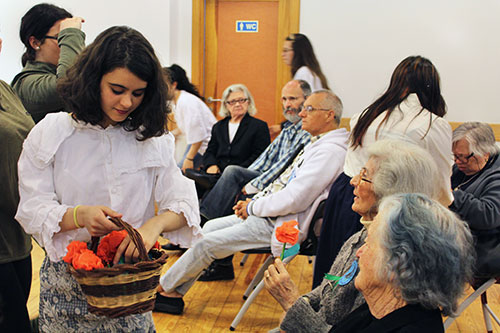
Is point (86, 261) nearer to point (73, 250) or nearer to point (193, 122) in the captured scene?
point (73, 250)

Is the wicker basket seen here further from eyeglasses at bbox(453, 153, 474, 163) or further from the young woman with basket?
eyeglasses at bbox(453, 153, 474, 163)

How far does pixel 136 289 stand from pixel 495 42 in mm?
5018

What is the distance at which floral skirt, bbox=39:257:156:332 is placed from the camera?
1.44m

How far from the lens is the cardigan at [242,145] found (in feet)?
14.2

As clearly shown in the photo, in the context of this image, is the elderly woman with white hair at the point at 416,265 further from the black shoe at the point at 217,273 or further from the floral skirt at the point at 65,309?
the black shoe at the point at 217,273

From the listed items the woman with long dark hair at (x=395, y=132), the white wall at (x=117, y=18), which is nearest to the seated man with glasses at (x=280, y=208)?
the woman with long dark hair at (x=395, y=132)

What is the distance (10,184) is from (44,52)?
0.73 meters

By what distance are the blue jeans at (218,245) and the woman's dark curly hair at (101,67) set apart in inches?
67.9

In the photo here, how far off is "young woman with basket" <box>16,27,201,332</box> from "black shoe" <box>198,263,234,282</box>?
2129 millimetres

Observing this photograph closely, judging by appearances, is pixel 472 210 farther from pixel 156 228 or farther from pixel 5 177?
pixel 5 177

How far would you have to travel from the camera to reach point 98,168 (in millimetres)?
1438

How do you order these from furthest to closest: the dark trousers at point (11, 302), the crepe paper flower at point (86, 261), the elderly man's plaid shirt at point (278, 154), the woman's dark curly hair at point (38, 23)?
the elderly man's plaid shirt at point (278, 154) < the woman's dark curly hair at point (38, 23) < the dark trousers at point (11, 302) < the crepe paper flower at point (86, 261)

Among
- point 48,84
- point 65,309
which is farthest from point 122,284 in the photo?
point 48,84

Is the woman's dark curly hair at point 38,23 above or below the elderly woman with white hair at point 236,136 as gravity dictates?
above
